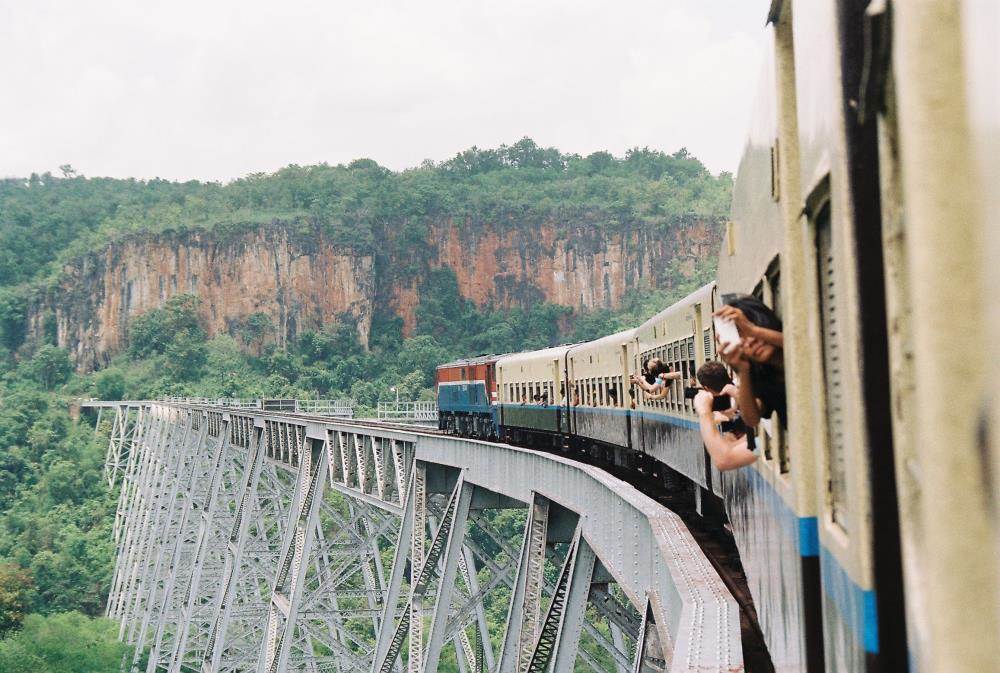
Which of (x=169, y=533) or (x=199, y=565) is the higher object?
(x=169, y=533)

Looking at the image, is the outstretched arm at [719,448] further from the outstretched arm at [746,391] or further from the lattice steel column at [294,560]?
the lattice steel column at [294,560]

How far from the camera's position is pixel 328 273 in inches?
4119

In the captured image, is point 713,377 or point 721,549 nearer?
point 713,377

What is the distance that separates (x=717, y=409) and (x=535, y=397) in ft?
63.9

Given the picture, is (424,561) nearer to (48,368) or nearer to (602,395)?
(602,395)

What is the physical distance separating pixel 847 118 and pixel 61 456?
77.9 m

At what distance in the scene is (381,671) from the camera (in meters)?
17.7

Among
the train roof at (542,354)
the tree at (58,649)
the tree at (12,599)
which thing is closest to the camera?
the train roof at (542,354)

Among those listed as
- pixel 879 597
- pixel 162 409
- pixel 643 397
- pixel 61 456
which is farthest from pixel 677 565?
pixel 61 456

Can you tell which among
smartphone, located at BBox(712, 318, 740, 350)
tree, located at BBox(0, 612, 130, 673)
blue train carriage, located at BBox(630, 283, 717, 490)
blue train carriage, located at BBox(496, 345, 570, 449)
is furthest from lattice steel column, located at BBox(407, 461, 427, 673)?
tree, located at BBox(0, 612, 130, 673)

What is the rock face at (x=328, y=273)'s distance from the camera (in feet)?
335

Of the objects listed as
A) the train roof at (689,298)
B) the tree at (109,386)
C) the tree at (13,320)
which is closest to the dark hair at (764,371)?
the train roof at (689,298)

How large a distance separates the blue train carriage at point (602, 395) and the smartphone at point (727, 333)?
11.9 meters

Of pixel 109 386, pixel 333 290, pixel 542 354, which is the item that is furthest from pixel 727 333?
pixel 333 290
